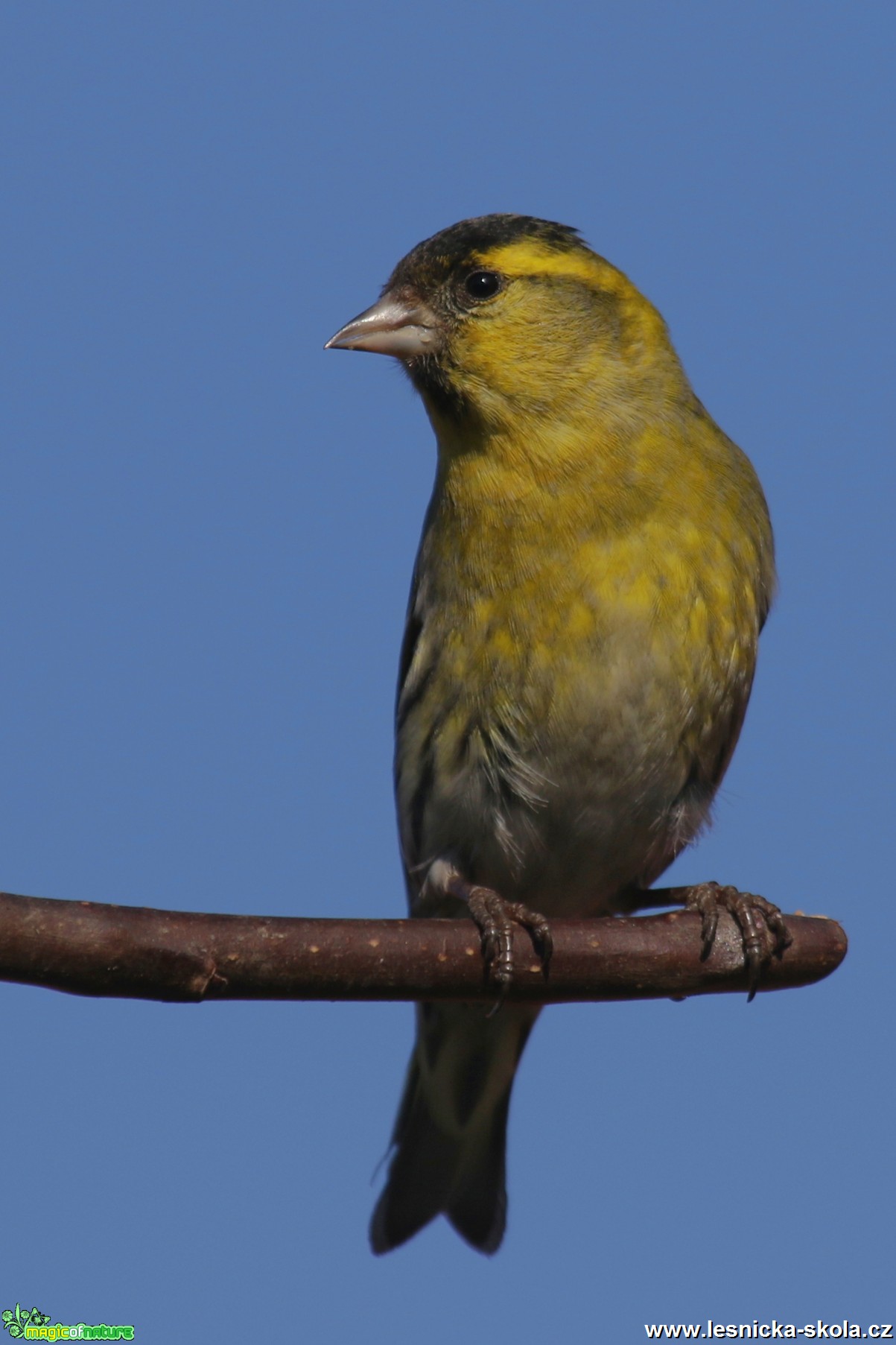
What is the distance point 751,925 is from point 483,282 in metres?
2.34

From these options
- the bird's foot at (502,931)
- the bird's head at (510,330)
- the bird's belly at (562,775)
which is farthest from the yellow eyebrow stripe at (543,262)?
the bird's foot at (502,931)

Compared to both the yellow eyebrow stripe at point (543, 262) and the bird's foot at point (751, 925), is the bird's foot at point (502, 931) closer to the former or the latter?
the bird's foot at point (751, 925)

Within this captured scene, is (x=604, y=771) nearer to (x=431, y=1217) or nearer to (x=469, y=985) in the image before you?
(x=469, y=985)

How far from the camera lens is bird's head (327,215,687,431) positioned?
211 inches

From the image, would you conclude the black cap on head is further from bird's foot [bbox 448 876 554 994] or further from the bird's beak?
bird's foot [bbox 448 876 554 994]

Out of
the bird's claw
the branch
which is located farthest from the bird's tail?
the branch

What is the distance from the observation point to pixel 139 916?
3414 mm

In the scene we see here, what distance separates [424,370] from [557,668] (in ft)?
3.71

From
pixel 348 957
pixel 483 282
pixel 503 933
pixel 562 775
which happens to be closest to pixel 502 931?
pixel 503 933

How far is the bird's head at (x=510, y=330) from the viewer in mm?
5363

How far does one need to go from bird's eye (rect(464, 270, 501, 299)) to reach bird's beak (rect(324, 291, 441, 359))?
0.55 feet

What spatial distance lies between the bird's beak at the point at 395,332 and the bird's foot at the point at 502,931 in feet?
6.11

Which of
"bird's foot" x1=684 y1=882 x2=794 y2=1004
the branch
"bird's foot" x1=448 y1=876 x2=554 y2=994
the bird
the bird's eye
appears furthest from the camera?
the bird's eye

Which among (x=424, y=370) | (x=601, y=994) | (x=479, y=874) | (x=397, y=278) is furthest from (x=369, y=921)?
(x=397, y=278)
